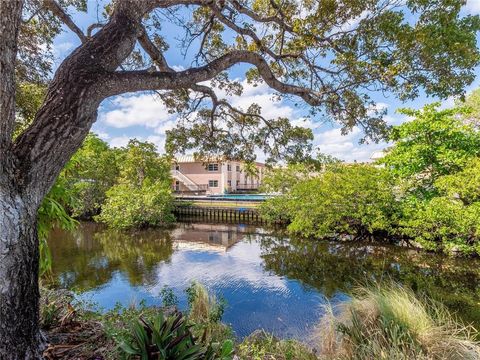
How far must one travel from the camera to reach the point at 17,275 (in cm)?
184

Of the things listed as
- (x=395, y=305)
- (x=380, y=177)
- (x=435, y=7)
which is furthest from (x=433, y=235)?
(x=435, y=7)

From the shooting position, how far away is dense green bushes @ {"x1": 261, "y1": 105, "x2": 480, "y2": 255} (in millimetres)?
9258

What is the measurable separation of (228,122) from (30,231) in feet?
13.6

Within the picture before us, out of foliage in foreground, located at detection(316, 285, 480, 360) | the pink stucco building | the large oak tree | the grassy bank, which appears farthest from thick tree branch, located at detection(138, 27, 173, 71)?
the pink stucco building

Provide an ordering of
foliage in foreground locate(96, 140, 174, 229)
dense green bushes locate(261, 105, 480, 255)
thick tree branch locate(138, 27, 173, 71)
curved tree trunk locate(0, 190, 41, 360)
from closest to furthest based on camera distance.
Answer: curved tree trunk locate(0, 190, 41, 360) → thick tree branch locate(138, 27, 173, 71) → dense green bushes locate(261, 105, 480, 255) → foliage in foreground locate(96, 140, 174, 229)

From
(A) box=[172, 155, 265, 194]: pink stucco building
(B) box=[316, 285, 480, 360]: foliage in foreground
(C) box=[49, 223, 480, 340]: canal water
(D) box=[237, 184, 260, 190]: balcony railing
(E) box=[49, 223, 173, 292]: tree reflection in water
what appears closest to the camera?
(B) box=[316, 285, 480, 360]: foliage in foreground

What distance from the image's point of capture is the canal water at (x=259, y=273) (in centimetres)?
656

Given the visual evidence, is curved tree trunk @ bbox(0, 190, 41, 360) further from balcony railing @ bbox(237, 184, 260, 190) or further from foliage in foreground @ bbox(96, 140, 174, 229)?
balcony railing @ bbox(237, 184, 260, 190)

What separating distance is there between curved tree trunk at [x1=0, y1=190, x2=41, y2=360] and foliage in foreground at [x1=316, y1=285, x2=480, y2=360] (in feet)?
10.7

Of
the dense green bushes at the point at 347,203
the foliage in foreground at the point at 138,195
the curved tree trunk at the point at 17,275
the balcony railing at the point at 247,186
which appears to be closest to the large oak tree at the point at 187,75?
the curved tree trunk at the point at 17,275

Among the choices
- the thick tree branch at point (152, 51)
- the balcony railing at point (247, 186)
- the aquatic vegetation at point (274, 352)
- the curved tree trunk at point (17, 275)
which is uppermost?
the thick tree branch at point (152, 51)

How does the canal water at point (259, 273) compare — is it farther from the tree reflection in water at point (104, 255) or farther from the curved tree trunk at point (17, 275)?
the curved tree trunk at point (17, 275)

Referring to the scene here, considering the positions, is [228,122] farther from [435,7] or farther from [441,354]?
[441,354]

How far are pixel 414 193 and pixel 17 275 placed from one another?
41.0 feet
